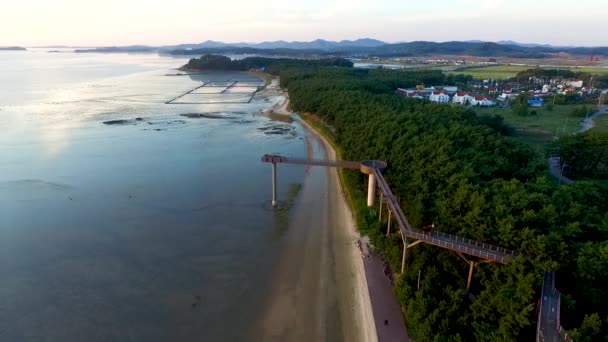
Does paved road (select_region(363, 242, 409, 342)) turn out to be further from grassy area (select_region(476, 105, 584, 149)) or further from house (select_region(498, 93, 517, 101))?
house (select_region(498, 93, 517, 101))

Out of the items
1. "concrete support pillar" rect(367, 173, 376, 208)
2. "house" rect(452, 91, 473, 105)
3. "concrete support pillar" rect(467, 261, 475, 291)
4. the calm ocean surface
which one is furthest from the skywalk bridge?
"house" rect(452, 91, 473, 105)

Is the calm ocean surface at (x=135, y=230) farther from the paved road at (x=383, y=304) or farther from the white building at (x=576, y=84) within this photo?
the white building at (x=576, y=84)

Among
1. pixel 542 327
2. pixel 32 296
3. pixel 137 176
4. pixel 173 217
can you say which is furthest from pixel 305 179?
pixel 542 327

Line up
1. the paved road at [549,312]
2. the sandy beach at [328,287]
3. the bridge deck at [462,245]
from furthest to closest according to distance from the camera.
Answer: the sandy beach at [328,287] → the bridge deck at [462,245] → the paved road at [549,312]

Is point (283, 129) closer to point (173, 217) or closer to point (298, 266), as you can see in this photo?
point (173, 217)

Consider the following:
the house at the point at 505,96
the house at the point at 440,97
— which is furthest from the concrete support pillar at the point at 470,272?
the house at the point at 505,96
